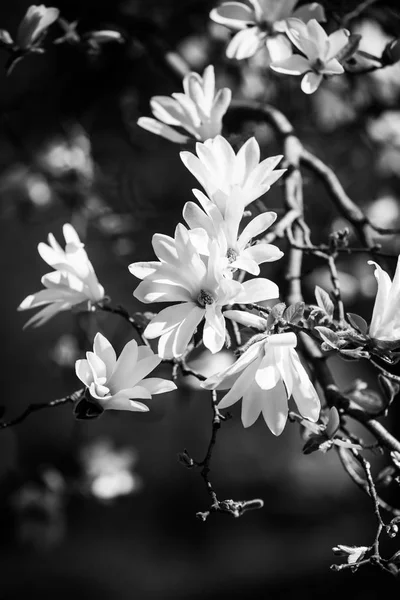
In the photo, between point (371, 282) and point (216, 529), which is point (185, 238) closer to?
point (371, 282)

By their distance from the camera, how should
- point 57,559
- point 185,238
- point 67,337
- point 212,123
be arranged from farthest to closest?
1. point 57,559
2. point 67,337
3. point 212,123
4. point 185,238

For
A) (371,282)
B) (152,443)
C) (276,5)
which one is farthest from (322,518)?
(276,5)

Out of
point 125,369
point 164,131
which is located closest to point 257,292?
point 125,369

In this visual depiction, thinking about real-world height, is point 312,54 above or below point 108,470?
above

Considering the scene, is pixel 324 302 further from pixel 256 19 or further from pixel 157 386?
pixel 256 19

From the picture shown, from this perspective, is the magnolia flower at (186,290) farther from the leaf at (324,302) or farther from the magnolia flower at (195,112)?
Result: the magnolia flower at (195,112)

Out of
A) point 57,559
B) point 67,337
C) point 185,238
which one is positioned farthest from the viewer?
point 57,559

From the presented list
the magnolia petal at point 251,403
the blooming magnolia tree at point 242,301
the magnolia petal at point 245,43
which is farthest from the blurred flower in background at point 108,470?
the magnolia petal at point 245,43
